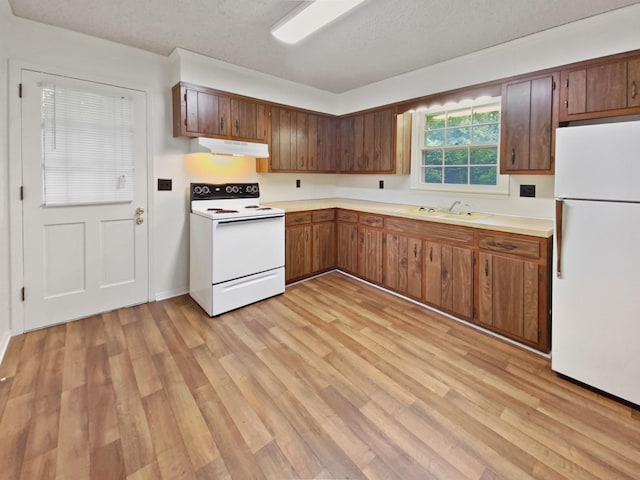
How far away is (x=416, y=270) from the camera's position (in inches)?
127

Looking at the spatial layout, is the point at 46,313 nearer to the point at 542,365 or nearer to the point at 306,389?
the point at 306,389

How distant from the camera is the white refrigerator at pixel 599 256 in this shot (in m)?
1.77

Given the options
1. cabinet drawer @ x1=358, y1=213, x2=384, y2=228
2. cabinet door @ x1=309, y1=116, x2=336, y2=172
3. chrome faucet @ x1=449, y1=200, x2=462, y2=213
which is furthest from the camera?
cabinet door @ x1=309, y1=116, x2=336, y2=172

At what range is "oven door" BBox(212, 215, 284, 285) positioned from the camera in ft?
9.80

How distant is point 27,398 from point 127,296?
1.36m

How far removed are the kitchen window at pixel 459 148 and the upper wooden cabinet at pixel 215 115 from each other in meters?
1.84

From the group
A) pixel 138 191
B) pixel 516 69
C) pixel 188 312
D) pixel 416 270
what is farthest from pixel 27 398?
pixel 516 69

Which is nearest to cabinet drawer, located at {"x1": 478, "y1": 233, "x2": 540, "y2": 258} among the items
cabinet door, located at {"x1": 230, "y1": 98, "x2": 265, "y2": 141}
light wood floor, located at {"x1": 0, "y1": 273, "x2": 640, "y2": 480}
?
light wood floor, located at {"x1": 0, "y1": 273, "x2": 640, "y2": 480}

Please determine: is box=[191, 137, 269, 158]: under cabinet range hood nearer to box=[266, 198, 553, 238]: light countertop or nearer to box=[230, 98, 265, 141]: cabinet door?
box=[230, 98, 265, 141]: cabinet door

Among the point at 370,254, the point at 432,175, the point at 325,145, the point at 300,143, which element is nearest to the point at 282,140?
the point at 300,143

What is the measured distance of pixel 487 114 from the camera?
3256mm

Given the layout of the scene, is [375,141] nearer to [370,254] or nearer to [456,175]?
[456,175]

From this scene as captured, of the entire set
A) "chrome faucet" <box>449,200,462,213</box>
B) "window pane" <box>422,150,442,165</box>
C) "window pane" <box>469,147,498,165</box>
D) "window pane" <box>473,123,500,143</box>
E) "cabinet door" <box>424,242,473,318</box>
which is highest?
"window pane" <box>473,123,500,143</box>

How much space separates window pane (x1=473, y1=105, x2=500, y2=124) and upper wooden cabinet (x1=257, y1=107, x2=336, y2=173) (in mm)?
1823
